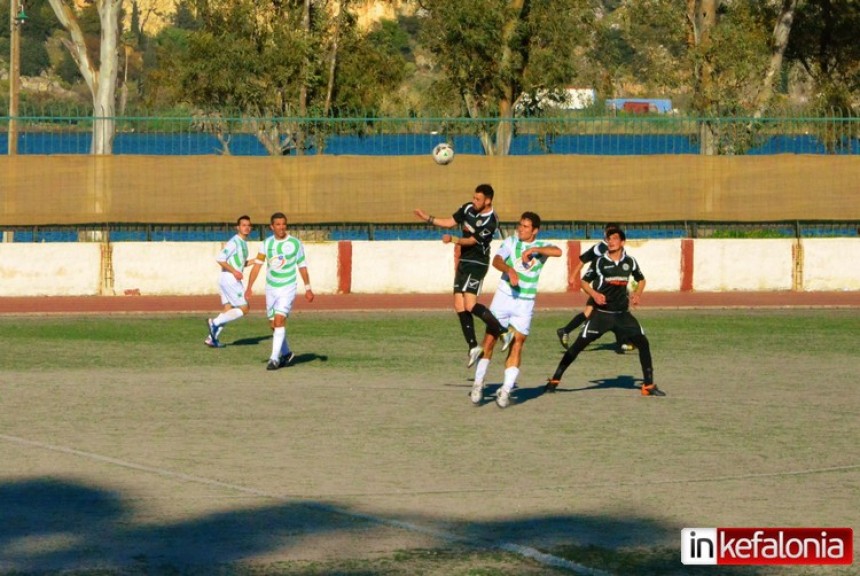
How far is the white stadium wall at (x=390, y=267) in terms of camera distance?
27.9 m

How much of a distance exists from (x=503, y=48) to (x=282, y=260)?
23223mm

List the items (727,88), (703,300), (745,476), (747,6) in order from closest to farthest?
1. (745,476)
2. (703,300)
3. (727,88)
4. (747,6)

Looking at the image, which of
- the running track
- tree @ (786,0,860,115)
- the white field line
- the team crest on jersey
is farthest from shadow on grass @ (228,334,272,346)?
tree @ (786,0,860,115)

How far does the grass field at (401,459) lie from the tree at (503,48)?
20.5m

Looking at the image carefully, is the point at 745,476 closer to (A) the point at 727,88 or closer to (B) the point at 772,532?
(B) the point at 772,532

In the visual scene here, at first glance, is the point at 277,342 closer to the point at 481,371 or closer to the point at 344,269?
the point at 481,371

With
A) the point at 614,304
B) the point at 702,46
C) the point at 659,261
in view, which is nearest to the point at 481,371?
the point at 614,304

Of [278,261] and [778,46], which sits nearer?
[278,261]

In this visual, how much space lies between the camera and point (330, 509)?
33.5 ft

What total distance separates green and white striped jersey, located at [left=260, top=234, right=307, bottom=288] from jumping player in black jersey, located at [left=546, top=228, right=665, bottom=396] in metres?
3.74

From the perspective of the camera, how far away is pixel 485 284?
94.8ft

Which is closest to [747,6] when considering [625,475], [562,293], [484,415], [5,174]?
[562,293]

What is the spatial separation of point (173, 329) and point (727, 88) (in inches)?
771

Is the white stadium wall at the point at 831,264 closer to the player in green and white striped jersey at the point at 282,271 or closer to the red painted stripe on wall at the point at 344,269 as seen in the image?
the red painted stripe on wall at the point at 344,269
